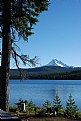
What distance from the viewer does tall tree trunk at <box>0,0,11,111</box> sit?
1795 cm

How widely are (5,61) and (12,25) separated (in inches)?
103

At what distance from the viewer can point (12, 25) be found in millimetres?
19734

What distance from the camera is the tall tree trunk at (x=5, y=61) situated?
1795 cm

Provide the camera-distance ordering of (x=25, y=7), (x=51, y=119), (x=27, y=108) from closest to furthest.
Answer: (x=51, y=119), (x=25, y=7), (x=27, y=108)

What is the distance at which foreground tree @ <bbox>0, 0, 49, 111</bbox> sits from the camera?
709 inches

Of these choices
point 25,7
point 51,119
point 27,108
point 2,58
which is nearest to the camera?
point 51,119

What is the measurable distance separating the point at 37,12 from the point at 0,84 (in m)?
4.69

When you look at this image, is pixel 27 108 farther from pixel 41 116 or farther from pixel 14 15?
pixel 14 15

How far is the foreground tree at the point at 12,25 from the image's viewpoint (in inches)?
709

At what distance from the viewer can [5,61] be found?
1809 cm

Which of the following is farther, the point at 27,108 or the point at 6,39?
the point at 27,108

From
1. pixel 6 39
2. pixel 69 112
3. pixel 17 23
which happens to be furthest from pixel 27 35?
pixel 69 112

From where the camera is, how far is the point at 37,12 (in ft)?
64.7

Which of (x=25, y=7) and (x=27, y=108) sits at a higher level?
(x=25, y=7)
